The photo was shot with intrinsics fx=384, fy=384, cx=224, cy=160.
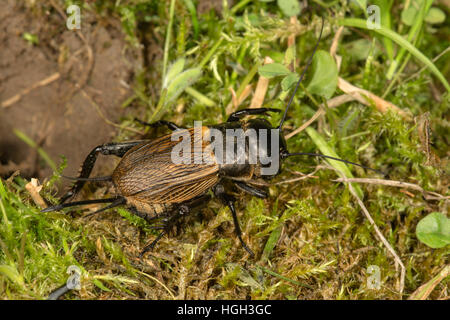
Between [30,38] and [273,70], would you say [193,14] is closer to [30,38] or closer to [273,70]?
[273,70]

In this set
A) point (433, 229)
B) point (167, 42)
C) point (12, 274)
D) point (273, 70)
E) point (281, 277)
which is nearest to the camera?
point (12, 274)

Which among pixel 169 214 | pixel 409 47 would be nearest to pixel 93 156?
pixel 169 214

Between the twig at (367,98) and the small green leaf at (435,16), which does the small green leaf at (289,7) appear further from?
the small green leaf at (435,16)

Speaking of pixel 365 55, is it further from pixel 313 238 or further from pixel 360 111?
pixel 313 238

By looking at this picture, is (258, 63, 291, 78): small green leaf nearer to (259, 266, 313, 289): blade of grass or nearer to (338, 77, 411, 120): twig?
Result: (338, 77, 411, 120): twig

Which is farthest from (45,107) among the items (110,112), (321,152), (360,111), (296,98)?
(360,111)

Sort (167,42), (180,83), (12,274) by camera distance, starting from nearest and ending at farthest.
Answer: (12,274)
(180,83)
(167,42)

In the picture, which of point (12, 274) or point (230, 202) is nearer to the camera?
point (12, 274)

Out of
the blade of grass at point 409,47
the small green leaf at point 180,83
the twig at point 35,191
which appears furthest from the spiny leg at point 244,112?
the twig at point 35,191
